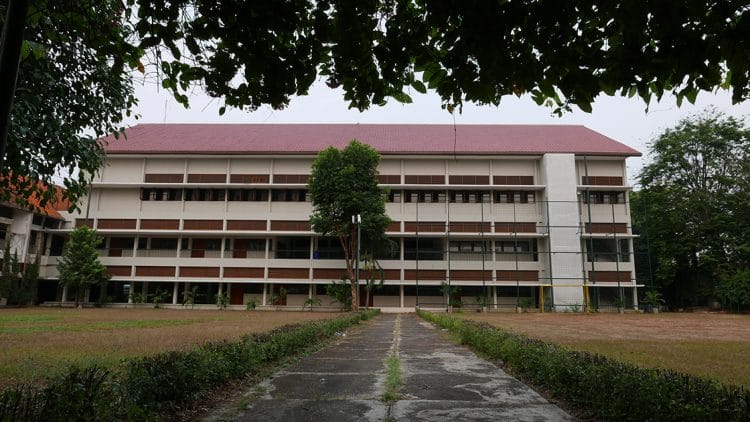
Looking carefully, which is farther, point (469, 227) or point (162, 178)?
point (162, 178)

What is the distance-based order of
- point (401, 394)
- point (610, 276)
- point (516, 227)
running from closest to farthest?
point (401, 394)
point (610, 276)
point (516, 227)

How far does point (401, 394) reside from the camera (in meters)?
5.64

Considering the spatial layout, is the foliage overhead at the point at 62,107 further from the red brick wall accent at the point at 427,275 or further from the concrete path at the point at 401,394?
the red brick wall accent at the point at 427,275

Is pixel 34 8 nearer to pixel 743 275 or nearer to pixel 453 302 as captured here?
pixel 453 302

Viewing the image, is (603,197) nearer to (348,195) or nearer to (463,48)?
(348,195)

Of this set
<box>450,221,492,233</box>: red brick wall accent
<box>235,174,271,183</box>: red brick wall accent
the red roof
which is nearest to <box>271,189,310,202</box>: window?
<box>235,174,271,183</box>: red brick wall accent

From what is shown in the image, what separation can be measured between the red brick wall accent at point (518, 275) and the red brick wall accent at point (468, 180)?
23.2 feet

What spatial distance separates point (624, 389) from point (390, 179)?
3483 cm

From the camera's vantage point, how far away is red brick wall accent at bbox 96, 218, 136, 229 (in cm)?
3825

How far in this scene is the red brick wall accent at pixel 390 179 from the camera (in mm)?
38656

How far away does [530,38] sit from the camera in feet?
12.2

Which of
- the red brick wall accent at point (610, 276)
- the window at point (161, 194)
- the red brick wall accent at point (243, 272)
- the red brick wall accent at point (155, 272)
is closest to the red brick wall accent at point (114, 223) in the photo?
the window at point (161, 194)

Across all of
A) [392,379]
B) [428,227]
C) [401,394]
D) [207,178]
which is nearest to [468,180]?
[428,227]

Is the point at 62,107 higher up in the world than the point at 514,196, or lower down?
lower down
